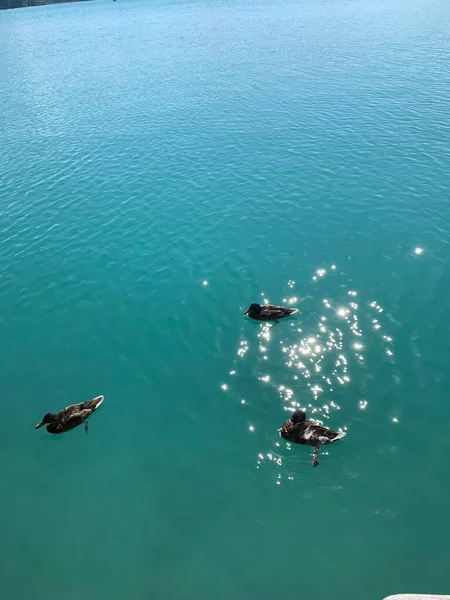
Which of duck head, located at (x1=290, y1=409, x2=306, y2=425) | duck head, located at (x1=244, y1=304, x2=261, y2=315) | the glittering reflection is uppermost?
duck head, located at (x1=244, y1=304, x2=261, y2=315)

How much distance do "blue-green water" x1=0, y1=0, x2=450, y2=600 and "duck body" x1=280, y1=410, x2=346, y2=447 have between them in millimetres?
792

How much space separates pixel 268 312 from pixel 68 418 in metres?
10.8

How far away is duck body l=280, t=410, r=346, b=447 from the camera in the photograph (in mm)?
17000

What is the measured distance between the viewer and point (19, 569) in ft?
49.8

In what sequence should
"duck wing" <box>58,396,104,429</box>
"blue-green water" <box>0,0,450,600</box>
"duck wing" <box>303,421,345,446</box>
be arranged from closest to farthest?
"blue-green water" <box>0,0,450,600</box> < "duck wing" <box>303,421,345,446</box> < "duck wing" <box>58,396,104,429</box>

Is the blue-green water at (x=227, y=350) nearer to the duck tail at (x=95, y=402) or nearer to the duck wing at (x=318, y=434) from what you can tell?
the duck tail at (x=95, y=402)

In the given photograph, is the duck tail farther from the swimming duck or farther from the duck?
the swimming duck

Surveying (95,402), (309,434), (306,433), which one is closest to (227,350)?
(306,433)

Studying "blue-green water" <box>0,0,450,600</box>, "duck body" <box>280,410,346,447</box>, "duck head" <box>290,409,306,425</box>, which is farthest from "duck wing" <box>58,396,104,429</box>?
"duck head" <box>290,409,306,425</box>

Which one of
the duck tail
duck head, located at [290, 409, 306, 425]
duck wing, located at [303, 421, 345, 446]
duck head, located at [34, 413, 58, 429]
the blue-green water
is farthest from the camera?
the duck tail

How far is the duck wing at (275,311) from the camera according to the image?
22.7 metres

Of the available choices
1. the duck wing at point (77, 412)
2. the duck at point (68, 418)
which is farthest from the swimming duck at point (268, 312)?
the duck at point (68, 418)

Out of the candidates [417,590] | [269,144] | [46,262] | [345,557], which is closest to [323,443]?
[345,557]

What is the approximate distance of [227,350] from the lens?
855 inches
